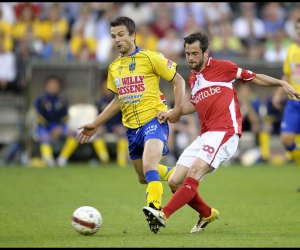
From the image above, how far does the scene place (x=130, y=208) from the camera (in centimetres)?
976

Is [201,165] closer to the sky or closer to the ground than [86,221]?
closer to the sky

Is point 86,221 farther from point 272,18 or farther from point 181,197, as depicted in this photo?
point 272,18

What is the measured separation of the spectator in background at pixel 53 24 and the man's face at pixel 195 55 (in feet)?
41.5

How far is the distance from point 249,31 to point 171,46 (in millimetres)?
2935

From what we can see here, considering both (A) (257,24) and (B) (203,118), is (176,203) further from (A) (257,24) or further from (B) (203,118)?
(A) (257,24)

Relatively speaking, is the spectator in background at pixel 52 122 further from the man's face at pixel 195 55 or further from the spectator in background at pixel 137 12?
the man's face at pixel 195 55

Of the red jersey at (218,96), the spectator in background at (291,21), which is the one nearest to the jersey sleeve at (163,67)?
the red jersey at (218,96)

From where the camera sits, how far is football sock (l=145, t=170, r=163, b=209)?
7230 mm

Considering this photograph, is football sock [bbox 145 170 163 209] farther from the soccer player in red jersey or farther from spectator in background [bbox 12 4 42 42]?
spectator in background [bbox 12 4 42 42]

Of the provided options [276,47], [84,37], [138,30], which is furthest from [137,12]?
[276,47]

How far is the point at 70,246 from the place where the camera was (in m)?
6.14

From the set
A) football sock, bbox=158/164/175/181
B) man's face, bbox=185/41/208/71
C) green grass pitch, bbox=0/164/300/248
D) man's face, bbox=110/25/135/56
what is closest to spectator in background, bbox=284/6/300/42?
green grass pitch, bbox=0/164/300/248

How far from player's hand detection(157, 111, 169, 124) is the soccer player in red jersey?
4 cm

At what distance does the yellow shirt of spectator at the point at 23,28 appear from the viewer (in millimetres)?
19328
